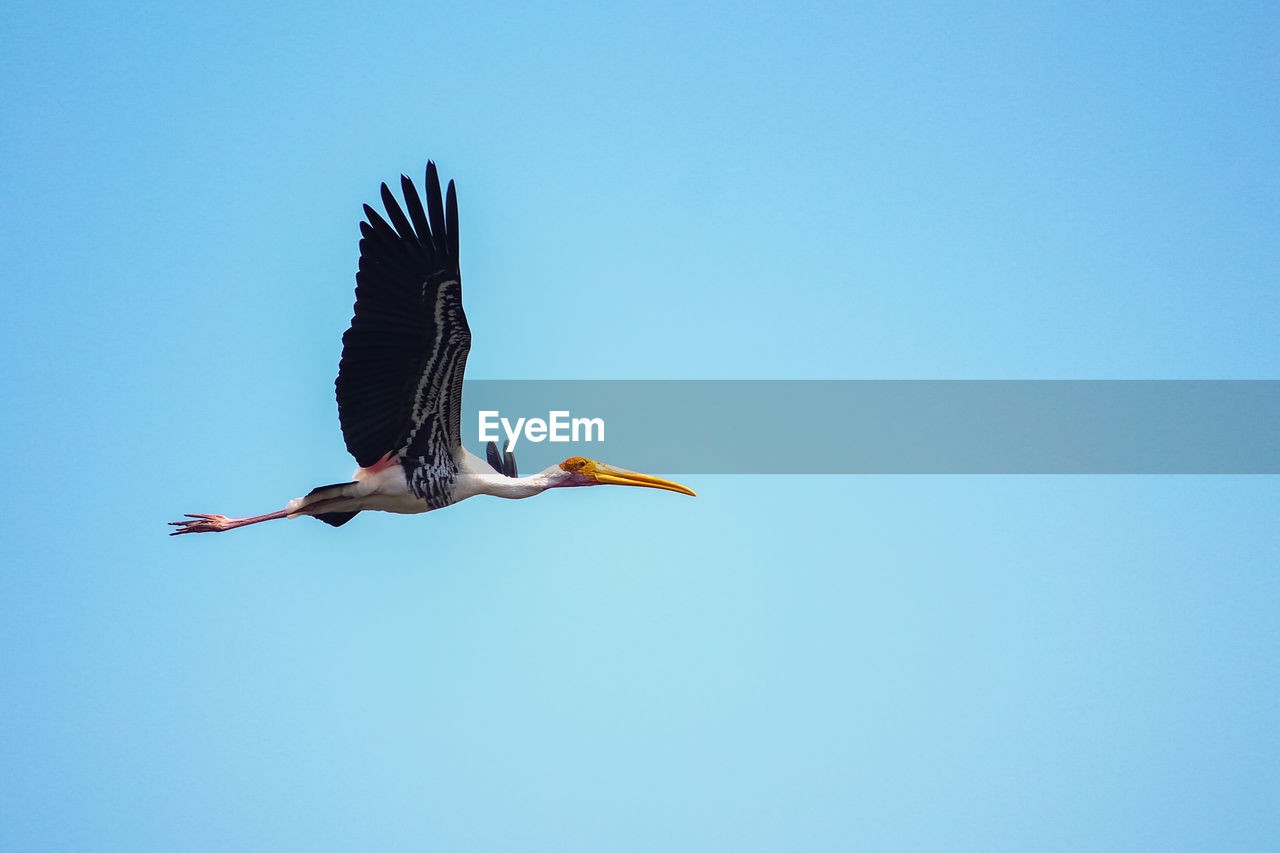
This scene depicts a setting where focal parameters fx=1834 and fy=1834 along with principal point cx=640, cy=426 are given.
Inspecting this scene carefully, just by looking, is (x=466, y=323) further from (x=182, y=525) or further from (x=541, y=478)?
(x=182, y=525)

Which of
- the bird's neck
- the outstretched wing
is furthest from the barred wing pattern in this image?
the bird's neck

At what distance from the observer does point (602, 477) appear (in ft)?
96.0

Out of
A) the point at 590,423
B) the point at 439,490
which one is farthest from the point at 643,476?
the point at 439,490

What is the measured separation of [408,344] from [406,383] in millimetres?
658

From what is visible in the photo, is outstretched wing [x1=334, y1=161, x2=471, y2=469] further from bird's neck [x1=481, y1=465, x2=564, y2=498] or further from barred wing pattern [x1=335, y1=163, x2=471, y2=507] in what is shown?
bird's neck [x1=481, y1=465, x2=564, y2=498]

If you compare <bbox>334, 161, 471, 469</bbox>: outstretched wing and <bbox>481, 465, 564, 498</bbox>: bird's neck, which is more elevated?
<bbox>334, 161, 471, 469</bbox>: outstretched wing

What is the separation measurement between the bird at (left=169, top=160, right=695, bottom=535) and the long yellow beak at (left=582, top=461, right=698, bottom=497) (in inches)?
50.6

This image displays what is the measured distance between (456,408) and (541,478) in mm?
2607

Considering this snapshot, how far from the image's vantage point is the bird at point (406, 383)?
25047 mm

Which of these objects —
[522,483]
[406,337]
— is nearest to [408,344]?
[406,337]

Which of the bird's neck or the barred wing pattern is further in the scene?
the bird's neck

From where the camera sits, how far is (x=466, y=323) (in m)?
25.7

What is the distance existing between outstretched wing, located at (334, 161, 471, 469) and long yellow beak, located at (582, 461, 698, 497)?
10.2 feet

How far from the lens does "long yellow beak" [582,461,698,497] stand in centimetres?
2914
